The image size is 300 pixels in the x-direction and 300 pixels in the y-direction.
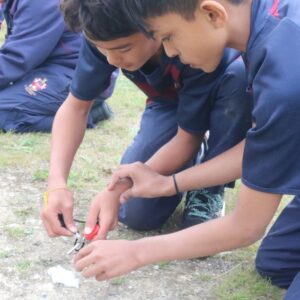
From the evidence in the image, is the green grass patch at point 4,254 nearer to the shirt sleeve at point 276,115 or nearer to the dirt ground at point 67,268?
the dirt ground at point 67,268

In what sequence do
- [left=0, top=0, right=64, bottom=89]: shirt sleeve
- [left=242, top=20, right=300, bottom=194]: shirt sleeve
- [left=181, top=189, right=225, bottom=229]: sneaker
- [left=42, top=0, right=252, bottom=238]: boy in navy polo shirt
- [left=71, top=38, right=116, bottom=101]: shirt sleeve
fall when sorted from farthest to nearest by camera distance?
[left=0, top=0, right=64, bottom=89]: shirt sleeve, [left=181, top=189, right=225, bottom=229]: sneaker, [left=71, top=38, right=116, bottom=101]: shirt sleeve, [left=42, top=0, right=252, bottom=238]: boy in navy polo shirt, [left=242, top=20, right=300, bottom=194]: shirt sleeve

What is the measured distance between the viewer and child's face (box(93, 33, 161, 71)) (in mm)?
1763

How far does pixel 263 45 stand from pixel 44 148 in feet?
6.28

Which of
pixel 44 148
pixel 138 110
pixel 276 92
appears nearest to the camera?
pixel 276 92

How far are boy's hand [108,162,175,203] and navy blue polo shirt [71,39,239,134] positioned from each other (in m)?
0.22

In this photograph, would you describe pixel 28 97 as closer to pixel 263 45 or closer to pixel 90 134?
pixel 90 134

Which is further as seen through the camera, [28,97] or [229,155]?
[28,97]

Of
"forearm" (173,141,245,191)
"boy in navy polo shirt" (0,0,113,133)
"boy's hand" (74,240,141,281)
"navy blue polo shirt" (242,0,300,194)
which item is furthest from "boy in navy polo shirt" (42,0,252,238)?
"boy in navy polo shirt" (0,0,113,133)

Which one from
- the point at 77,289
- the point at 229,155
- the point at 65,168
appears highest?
the point at 229,155

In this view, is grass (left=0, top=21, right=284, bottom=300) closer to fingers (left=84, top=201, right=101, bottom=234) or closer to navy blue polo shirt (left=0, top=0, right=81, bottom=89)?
fingers (left=84, top=201, right=101, bottom=234)

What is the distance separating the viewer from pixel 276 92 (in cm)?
137

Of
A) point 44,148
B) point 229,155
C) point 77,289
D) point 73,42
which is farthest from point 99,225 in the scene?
point 73,42

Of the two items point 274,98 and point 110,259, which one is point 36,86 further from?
point 274,98

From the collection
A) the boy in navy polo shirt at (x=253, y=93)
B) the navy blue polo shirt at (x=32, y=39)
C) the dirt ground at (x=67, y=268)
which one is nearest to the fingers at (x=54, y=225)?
the dirt ground at (x=67, y=268)
